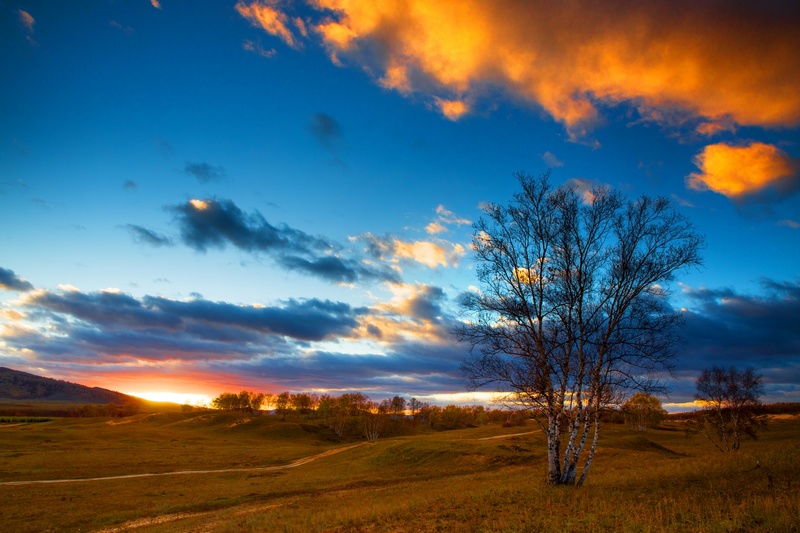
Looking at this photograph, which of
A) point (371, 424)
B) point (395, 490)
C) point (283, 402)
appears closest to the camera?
Result: point (395, 490)

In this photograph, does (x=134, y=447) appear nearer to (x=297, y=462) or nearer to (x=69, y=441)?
(x=69, y=441)

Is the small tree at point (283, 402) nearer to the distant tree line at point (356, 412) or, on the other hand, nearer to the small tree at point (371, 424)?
the distant tree line at point (356, 412)

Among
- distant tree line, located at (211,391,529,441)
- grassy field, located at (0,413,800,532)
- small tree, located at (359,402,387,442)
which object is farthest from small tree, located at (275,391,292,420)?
grassy field, located at (0,413,800,532)

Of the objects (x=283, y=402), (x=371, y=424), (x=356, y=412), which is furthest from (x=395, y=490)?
(x=283, y=402)

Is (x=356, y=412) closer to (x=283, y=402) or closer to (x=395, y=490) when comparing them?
(x=283, y=402)

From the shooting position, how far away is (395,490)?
2891cm

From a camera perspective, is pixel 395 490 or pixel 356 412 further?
pixel 356 412

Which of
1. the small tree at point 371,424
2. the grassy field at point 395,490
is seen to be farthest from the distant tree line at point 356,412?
the grassy field at point 395,490

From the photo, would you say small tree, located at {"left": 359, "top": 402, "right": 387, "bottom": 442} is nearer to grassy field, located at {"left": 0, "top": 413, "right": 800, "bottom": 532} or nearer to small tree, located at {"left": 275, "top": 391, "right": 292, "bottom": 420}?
grassy field, located at {"left": 0, "top": 413, "right": 800, "bottom": 532}

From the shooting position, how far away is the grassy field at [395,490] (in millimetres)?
12625

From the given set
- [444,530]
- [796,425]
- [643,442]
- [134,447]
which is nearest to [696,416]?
[643,442]

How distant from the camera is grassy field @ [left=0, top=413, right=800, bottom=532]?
12.6m

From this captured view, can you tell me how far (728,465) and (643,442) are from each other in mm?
39857

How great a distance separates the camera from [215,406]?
572ft
